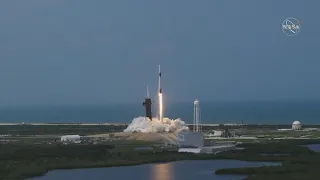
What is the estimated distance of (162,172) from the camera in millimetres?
51781

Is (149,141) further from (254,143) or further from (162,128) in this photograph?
(254,143)

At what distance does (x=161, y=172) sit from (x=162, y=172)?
0.08 meters

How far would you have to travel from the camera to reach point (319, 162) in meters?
53.7

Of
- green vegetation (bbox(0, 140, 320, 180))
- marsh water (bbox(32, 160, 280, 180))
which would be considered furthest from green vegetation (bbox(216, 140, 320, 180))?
marsh water (bbox(32, 160, 280, 180))

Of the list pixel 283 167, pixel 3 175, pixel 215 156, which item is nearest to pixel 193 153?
pixel 215 156

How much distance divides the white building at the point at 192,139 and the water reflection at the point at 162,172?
34.4 ft

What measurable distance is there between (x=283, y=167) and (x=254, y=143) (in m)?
21.2

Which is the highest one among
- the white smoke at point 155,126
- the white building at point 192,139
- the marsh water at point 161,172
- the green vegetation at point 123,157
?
the white smoke at point 155,126

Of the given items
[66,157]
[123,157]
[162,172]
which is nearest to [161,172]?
[162,172]

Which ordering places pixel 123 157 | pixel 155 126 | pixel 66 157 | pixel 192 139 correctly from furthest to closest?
pixel 155 126 < pixel 192 139 < pixel 66 157 < pixel 123 157

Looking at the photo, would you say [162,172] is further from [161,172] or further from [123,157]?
[123,157]

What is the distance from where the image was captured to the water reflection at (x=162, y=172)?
49.0 metres

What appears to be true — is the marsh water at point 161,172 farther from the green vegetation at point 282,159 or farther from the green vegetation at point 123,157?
the green vegetation at point 282,159

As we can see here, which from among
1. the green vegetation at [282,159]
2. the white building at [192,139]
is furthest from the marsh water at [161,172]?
the white building at [192,139]
